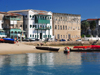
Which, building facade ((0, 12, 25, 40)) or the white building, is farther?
the white building

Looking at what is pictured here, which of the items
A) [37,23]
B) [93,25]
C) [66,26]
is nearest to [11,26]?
[37,23]

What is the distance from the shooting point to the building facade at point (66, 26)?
88.9m

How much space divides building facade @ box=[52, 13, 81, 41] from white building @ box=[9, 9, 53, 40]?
276cm

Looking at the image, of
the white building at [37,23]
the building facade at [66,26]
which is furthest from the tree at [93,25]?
the white building at [37,23]

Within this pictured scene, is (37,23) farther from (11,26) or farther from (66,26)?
(66,26)

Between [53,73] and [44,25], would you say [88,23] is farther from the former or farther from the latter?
[53,73]

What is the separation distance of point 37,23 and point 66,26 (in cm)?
1441

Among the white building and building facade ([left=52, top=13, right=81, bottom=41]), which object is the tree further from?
the white building

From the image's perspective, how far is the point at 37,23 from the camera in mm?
83188

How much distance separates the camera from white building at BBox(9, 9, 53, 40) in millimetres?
81000

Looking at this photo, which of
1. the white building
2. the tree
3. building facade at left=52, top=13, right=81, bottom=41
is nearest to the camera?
the white building

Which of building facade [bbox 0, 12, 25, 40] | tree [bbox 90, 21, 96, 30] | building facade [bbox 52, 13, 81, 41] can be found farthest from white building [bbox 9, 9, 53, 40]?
tree [bbox 90, 21, 96, 30]

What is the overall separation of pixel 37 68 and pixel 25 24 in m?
48.6

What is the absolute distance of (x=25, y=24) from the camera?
81.5 metres
